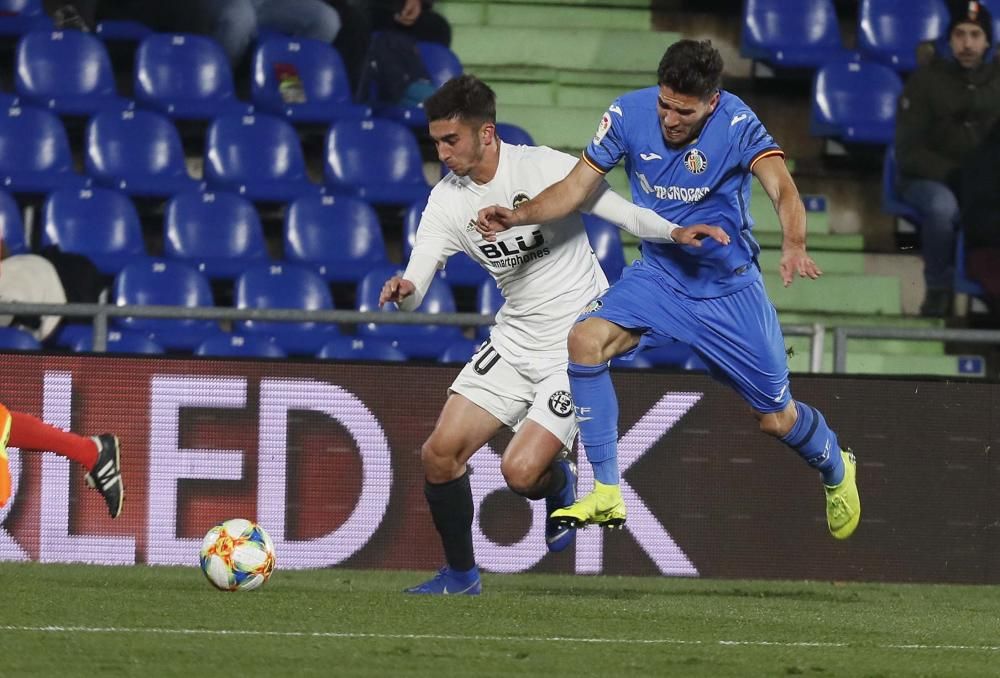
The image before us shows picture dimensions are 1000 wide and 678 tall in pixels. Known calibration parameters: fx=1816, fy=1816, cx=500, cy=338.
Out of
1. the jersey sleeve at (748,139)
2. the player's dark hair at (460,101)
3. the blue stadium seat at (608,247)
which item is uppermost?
the player's dark hair at (460,101)

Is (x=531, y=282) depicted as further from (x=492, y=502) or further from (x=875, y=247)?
(x=875, y=247)

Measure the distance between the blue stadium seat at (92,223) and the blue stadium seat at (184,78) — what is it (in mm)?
1109

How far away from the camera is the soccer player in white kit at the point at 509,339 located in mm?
7535

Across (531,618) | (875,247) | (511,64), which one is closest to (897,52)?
(875,247)

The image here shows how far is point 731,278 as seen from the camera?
726 cm

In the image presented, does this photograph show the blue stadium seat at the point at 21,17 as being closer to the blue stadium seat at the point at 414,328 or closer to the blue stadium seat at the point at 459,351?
the blue stadium seat at the point at 414,328

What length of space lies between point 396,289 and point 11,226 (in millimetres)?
4769

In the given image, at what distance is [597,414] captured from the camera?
709 centimetres

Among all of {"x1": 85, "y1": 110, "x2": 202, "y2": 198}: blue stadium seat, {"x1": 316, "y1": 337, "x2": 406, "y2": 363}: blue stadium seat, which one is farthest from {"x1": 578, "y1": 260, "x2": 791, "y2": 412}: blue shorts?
{"x1": 85, "y1": 110, "x2": 202, "y2": 198}: blue stadium seat

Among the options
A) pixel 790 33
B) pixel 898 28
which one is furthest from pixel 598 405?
pixel 898 28

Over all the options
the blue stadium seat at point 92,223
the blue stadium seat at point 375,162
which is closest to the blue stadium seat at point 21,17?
the blue stadium seat at point 92,223

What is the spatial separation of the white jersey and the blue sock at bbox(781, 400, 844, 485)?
1.02m

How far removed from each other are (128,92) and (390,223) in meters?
2.17

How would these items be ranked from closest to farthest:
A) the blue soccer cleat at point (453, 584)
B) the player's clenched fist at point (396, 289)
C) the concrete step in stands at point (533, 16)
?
the player's clenched fist at point (396, 289) < the blue soccer cleat at point (453, 584) < the concrete step in stands at point (533, 16)
